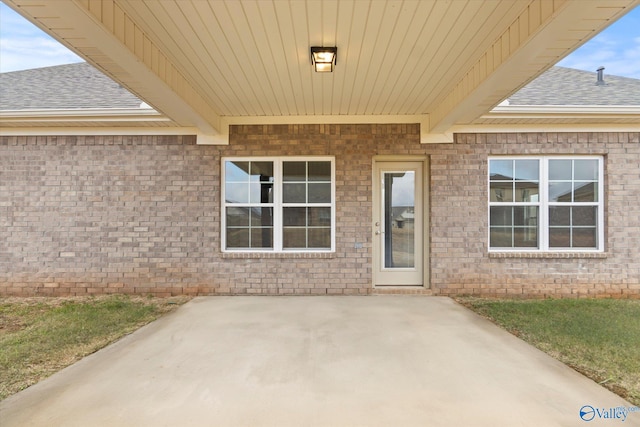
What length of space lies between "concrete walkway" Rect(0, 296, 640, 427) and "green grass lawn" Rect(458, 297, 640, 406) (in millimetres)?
198

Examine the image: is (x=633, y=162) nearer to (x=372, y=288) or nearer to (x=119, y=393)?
(x=372, y=288)

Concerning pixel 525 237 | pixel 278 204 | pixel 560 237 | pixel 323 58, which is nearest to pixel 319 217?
pixel 278 204

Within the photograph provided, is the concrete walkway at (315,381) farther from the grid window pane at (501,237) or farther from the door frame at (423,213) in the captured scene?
the grid window pane at (501,237)

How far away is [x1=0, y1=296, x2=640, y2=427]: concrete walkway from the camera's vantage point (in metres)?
2.08

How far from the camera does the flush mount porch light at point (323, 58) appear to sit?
3.15 metres

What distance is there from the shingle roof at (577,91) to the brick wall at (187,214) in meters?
0.64

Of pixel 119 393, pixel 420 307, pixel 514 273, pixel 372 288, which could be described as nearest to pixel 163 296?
pixel 119 393

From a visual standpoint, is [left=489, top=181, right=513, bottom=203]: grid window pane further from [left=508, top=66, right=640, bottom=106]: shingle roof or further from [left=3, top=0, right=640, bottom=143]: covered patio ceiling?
[left=3, top=0, right=640, bottom=143]: covered patio ceiling

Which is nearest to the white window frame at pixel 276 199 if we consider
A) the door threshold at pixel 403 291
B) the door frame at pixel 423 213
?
the door frame at pixel 423 213

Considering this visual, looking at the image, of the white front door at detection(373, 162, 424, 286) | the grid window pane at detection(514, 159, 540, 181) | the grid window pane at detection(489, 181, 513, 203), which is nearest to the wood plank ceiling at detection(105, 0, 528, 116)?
the white front door at detection(373, 162, 424, 286)

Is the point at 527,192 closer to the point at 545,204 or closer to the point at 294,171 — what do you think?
the point at 545,204

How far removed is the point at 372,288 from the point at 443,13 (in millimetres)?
3972

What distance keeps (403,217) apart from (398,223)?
0.14 meters

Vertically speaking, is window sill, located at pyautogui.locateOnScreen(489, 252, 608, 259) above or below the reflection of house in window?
below
